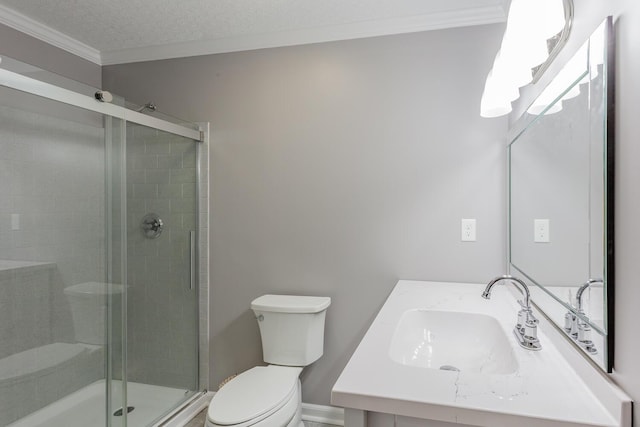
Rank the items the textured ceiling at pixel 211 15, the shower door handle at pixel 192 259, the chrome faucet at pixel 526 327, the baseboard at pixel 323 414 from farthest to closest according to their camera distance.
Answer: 1. the shower door handle at pixel 192 259
2. the baseboard at pixel 323 414
3. the textured ceiling at pixel 211 15
4. the chrome faucet at pixel 526 327

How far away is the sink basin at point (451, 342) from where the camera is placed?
4.05ft

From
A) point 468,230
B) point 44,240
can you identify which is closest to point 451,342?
point 468,230

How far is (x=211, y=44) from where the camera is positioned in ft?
7.98

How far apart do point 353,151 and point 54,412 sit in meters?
1.94

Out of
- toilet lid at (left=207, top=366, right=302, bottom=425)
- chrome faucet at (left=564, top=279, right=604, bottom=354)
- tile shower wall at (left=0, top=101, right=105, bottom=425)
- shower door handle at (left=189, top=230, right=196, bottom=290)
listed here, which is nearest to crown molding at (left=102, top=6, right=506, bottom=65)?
tile shower wall at (left=0, top=101, right=105, bottom=425)

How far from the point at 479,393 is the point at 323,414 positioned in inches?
64.4

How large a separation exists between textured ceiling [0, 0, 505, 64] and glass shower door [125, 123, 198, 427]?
0.65 meters

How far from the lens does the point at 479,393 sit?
0.83 m

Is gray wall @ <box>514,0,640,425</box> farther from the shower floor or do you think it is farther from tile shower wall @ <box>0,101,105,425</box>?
the shower floor

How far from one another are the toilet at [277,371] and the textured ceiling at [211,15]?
158 cm

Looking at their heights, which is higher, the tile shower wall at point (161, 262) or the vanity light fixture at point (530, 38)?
the vanity light fixture at point (530, 38)

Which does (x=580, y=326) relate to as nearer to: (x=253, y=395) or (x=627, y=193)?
(x=627, y=193)

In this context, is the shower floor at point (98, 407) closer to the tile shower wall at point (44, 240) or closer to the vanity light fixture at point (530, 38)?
the tile shower wall at point (44, 240)

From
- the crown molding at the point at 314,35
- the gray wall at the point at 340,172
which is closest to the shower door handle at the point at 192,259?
the gray wall at the point at 340,172
